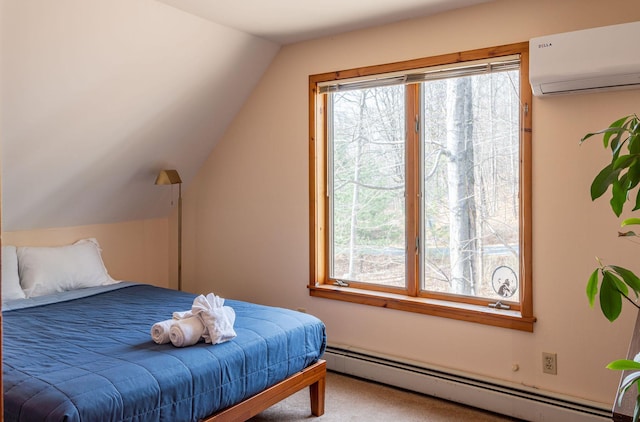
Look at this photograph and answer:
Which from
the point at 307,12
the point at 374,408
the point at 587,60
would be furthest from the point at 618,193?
the point at 307,12

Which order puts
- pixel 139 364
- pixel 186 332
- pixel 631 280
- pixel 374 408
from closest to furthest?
pixel 631 280 < pixel 139 364 < pixel 186 332 < pixel 374 408

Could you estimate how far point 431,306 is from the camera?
3250 millimetres

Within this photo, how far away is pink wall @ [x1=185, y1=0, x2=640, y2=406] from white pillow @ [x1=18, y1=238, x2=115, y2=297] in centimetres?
91

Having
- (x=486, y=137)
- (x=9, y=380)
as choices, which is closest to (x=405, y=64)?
(x=486, y=137)

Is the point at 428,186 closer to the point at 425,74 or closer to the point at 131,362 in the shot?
the point at 425,74

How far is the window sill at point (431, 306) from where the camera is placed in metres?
2.97

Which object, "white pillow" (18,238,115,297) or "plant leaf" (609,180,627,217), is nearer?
"plant leaf" (609,180,627,217)

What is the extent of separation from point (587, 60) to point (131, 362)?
2.49 m

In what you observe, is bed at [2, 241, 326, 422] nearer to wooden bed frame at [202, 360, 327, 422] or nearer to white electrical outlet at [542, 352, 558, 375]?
wooden bed frame at [202, 360, 327, 422]

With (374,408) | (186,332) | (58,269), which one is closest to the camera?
(186,332)

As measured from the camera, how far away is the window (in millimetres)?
3051

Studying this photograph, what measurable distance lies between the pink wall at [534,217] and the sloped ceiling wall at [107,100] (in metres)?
0.32

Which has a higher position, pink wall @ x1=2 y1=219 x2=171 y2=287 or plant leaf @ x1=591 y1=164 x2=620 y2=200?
plant leaf @ x1=591 y1=164 x2=620 y2=200

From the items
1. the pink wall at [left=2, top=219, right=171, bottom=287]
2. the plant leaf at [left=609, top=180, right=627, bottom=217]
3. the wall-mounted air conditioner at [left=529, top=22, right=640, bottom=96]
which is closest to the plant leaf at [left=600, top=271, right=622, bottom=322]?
the plant leaf at [left=609, top=180, right=627, bottom=217]
